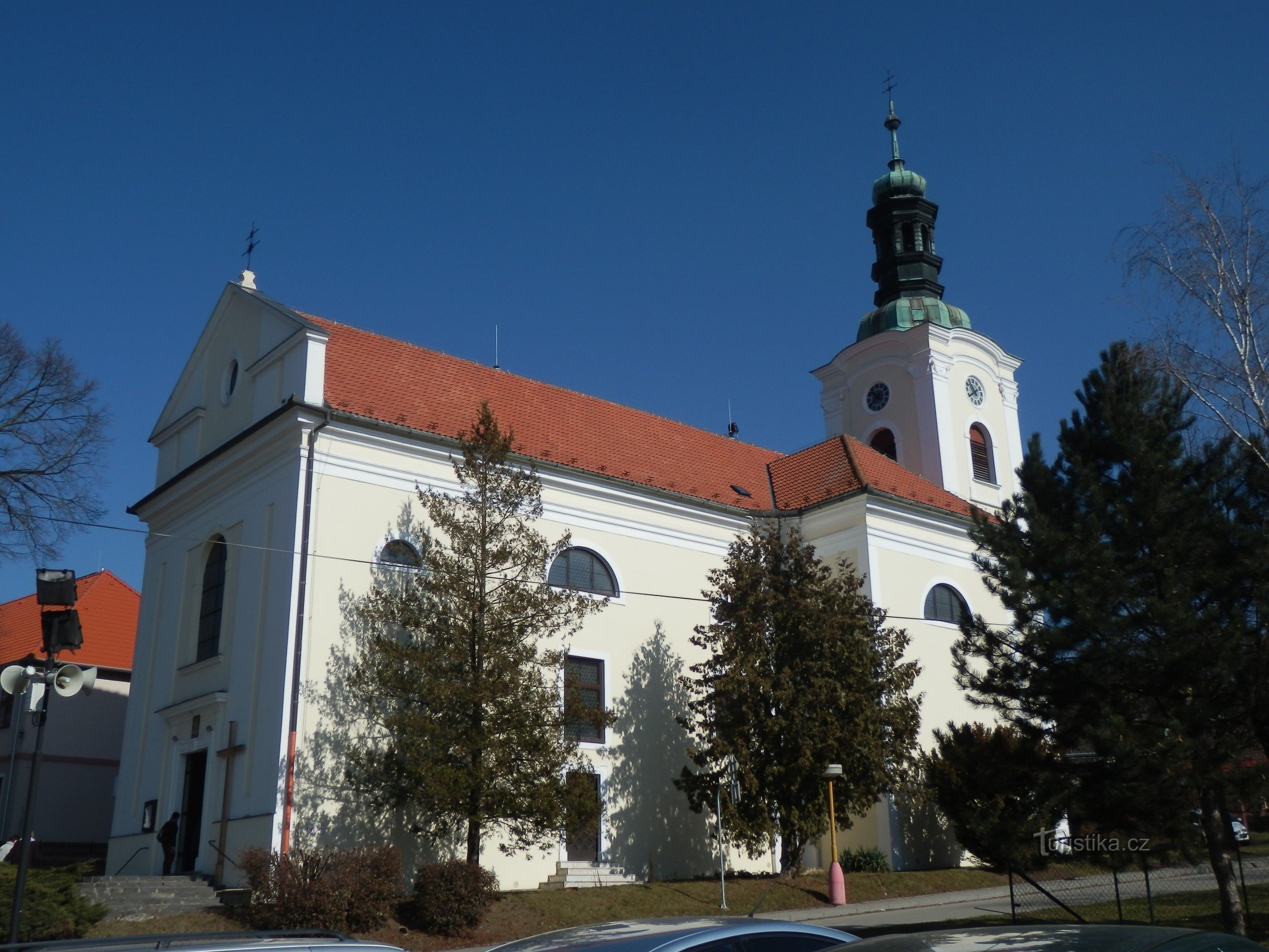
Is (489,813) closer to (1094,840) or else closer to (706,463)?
(1094,840)

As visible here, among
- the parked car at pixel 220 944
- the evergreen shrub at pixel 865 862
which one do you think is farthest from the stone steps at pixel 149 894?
the parked car at pixel 220 944

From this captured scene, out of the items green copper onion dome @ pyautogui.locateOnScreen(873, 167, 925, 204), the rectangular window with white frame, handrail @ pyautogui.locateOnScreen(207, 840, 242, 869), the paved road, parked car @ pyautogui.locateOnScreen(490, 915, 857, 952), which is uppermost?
green copper onion dome @ pyautogui.locateOnScreen(873, 167, 925, 204)

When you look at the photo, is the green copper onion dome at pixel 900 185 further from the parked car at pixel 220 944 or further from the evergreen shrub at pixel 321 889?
the parked car at pixel 220 944

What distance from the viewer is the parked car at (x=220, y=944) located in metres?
4.28

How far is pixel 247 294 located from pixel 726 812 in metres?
15.5

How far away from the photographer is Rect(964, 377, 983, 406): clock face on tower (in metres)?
35.0

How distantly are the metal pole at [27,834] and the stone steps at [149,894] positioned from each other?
14.2ft

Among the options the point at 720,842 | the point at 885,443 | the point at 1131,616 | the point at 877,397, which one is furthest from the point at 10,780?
the point at 1131,616

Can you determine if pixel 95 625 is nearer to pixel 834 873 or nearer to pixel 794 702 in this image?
pixel 794 702

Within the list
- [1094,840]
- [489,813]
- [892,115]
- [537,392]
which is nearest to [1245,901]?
[1094,840]

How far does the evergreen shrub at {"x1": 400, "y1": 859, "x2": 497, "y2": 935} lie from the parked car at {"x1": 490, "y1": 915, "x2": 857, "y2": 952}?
1161cm

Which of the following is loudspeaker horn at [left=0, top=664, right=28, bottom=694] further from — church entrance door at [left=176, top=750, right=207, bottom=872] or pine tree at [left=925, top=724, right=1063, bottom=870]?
pine tree at [left=925, top=724, right=1063, bottom=870]

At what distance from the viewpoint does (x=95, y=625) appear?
118 ft

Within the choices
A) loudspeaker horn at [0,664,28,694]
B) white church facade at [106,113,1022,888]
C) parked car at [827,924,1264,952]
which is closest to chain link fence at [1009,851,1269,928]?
white church facade at [106,113,1022,888]
